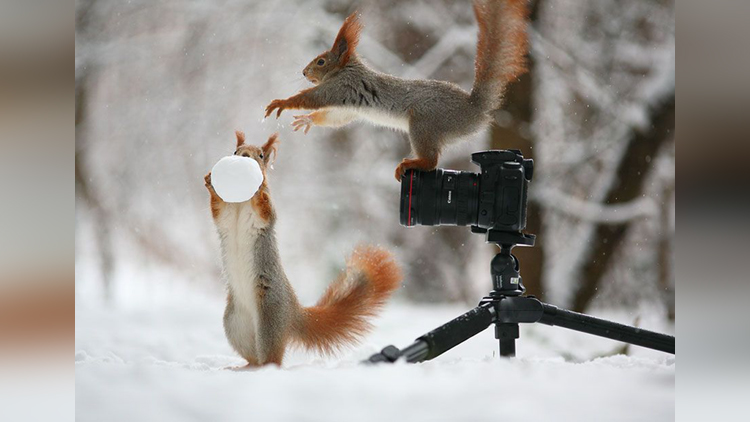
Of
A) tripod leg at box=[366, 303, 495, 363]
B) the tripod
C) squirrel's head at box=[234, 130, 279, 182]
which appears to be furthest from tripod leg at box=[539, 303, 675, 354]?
squirrel's head at box=[234, 130, 279, 182]

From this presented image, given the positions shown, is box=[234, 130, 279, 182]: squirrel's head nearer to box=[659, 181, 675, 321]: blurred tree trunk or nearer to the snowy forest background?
the snowy forest background

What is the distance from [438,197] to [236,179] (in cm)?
29

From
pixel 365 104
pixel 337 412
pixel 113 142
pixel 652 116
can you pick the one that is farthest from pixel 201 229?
pixel 652 116

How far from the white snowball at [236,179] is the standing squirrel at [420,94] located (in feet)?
0.34

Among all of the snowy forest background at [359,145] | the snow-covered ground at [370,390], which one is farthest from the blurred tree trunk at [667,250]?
the snow-covered ground at [370,390]

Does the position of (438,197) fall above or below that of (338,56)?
below

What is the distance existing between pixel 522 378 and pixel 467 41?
0.92m

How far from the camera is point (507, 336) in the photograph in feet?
3.40

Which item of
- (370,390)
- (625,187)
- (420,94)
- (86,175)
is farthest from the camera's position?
(625,187)

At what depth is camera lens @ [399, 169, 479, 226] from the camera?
97cm

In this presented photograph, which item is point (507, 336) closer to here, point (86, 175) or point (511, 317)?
point (511, 317)

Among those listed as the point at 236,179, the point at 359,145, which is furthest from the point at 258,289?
the point at 359,145

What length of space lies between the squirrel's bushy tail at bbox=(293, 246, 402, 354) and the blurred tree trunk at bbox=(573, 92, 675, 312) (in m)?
0.76

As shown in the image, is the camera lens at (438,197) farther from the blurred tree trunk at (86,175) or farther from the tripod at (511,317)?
the blurred tree trunk at (86,175)
